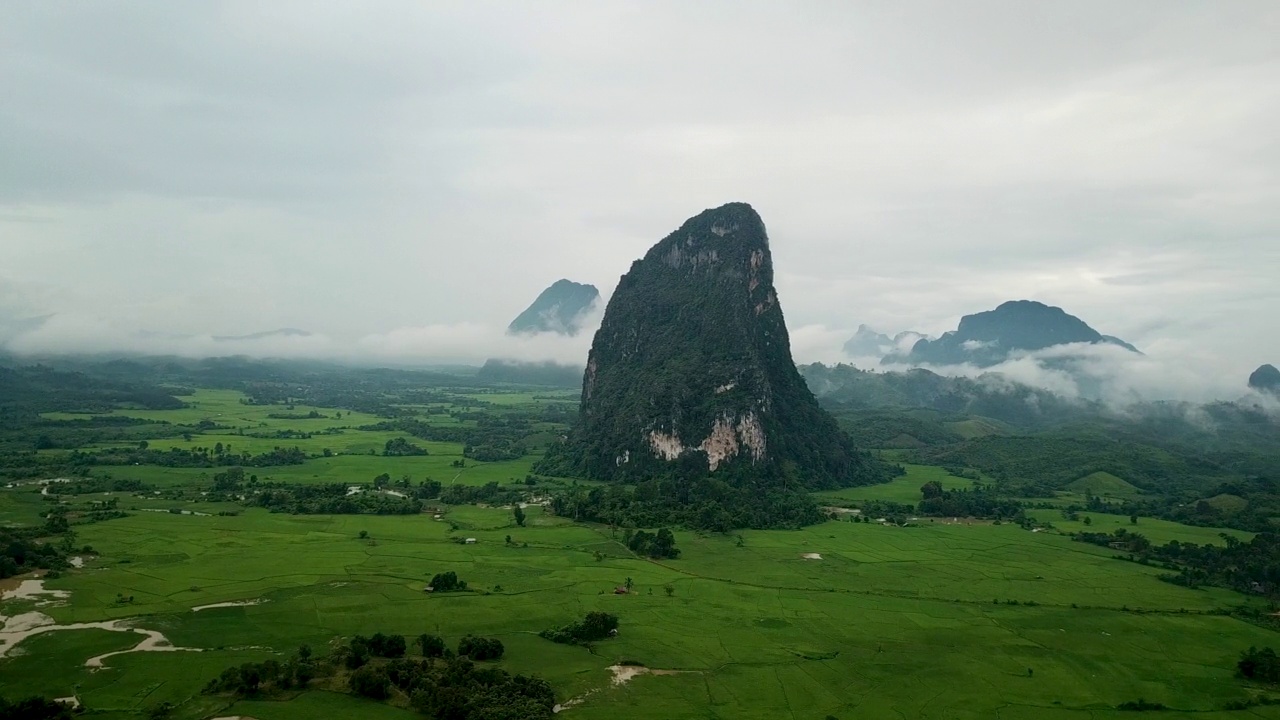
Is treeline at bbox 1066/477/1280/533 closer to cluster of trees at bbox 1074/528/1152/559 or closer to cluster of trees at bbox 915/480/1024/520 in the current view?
cluster of trees at bbox 915/480/1024/520

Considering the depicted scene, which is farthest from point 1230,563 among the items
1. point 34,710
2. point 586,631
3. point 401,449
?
point 401,449

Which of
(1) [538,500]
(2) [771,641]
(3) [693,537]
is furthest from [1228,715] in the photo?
(1) [538,500]

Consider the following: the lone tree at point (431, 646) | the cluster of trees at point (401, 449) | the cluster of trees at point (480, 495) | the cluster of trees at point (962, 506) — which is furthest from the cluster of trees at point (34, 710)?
the cluster of trees at point (401, 449)

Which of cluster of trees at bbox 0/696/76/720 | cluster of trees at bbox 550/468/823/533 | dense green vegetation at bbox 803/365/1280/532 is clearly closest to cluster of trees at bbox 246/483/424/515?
cluster of trees at bbox 550/468/823/533

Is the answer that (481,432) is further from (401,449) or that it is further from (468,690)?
(468,690)

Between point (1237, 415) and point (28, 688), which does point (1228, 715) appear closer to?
point (28, 688)

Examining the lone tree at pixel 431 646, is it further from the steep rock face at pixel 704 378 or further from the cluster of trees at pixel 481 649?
the steep rock face at pixel 704 378
